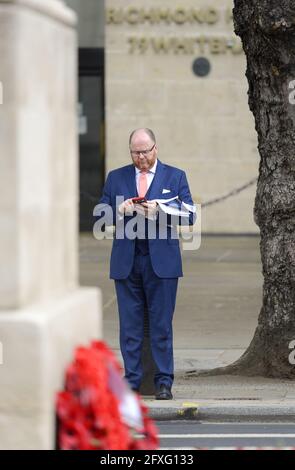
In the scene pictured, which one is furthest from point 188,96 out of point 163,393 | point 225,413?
point 225,413

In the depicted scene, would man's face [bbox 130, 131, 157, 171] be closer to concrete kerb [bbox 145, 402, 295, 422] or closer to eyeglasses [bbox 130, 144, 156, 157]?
Result: eyeglasses [bbox 130, 144, 156, 157]

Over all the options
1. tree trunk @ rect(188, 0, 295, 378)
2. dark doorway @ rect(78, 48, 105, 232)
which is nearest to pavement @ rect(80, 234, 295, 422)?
tree trunk @ rect(188, 0, 295, 378)

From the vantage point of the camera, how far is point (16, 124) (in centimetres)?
446

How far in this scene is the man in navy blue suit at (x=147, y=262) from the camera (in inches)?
383

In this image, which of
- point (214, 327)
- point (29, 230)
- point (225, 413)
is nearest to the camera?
point (29, 230)

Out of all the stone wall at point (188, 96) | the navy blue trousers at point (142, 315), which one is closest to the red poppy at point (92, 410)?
the navy blue trousers at point (142, 315)

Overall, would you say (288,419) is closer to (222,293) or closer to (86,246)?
(222,293)

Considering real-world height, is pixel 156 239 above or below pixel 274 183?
below

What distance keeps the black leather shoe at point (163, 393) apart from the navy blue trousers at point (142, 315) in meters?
0.03

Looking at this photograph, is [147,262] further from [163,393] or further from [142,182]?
[163,393]

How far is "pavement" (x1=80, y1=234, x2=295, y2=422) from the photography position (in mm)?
9562

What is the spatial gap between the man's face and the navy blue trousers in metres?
0.63

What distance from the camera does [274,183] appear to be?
35.6 feet

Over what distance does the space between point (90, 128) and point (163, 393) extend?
15.2m
